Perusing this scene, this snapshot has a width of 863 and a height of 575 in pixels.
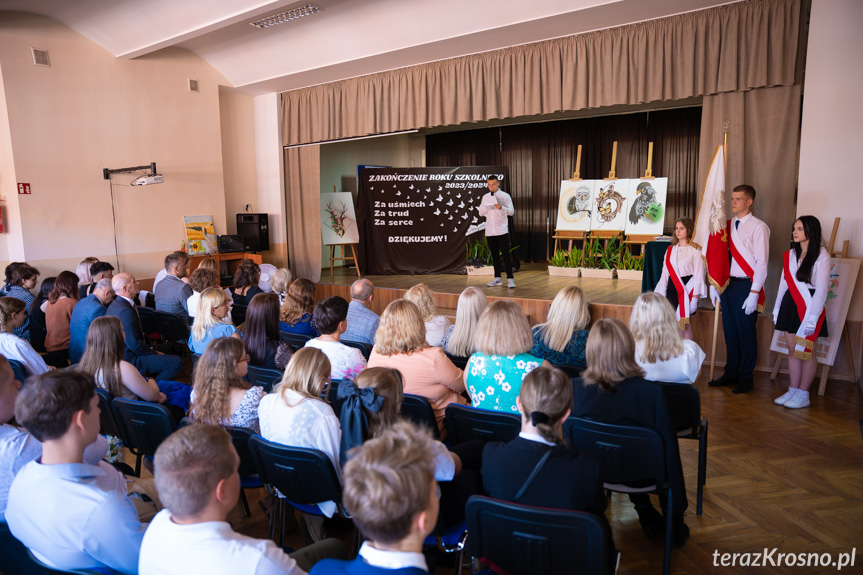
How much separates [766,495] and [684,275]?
2.72 metres

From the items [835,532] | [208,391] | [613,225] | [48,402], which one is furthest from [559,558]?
[613,225]

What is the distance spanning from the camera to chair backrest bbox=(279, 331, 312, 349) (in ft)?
13.5

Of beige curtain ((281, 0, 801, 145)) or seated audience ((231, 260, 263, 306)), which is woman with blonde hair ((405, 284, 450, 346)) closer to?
seated audience ((231, 260, 263, 306))

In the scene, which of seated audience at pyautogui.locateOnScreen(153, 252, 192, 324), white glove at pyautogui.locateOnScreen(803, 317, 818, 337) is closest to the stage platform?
white glove at pyautogui.locateOnScreen(803, 317, 818, 337)

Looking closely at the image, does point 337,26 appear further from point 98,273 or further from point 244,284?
point 98,273

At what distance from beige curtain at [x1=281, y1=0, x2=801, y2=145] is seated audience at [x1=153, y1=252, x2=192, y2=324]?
3850 millimetres

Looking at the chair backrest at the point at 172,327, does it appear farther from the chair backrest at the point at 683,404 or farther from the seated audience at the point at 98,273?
the chair backrest at the point at 683,404

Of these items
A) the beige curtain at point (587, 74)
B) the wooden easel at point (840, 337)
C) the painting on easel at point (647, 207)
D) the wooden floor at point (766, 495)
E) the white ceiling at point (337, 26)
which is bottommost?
the wooden floor at point (766, 495)

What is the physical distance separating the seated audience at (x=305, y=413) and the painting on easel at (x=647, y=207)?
25.2 ft

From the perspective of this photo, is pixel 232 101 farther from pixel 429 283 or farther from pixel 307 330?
pixel 307 330

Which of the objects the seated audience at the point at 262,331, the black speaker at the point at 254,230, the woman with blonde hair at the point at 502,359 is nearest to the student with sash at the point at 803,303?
the woman with blonde hair at the point at 502,359

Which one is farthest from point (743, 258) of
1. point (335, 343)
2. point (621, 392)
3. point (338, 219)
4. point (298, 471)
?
point (338, 219)

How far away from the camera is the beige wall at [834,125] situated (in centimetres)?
486

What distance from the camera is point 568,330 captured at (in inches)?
132
